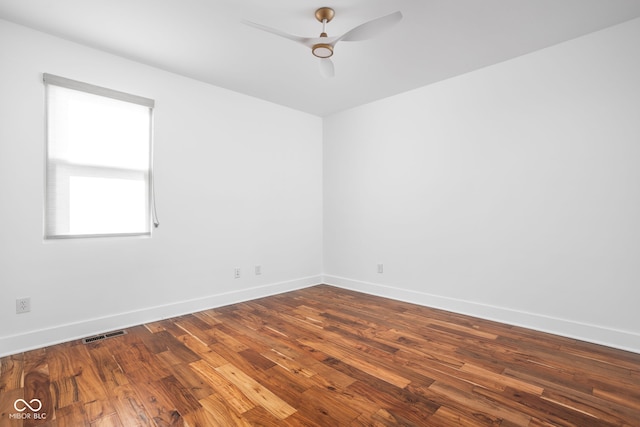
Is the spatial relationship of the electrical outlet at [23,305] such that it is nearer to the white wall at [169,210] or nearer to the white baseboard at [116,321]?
the white wall at [169,210]

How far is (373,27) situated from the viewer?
198cm

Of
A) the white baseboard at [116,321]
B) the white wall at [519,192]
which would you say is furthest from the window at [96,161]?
the white wall at [519,192]

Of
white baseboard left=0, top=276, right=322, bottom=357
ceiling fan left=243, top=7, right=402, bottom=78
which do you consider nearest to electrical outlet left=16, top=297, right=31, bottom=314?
white baseboard left=0, top=276, right=322, bottom=357

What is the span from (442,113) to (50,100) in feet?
12.3

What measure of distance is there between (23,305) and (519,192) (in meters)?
4.36

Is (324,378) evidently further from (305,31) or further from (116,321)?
(305,31)

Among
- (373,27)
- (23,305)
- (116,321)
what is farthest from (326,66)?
(23,305)

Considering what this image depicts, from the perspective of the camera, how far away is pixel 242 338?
2562 mm

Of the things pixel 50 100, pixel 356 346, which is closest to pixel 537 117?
pixel 356 346

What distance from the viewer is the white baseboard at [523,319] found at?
2408mm

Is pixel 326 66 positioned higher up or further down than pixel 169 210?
higher up

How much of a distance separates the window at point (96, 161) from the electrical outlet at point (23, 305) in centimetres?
51

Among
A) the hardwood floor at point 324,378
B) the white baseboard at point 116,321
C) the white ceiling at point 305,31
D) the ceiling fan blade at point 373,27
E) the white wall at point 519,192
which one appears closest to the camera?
the hardwood floor at point 324,378

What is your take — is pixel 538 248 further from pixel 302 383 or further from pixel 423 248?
pixel 302 383
